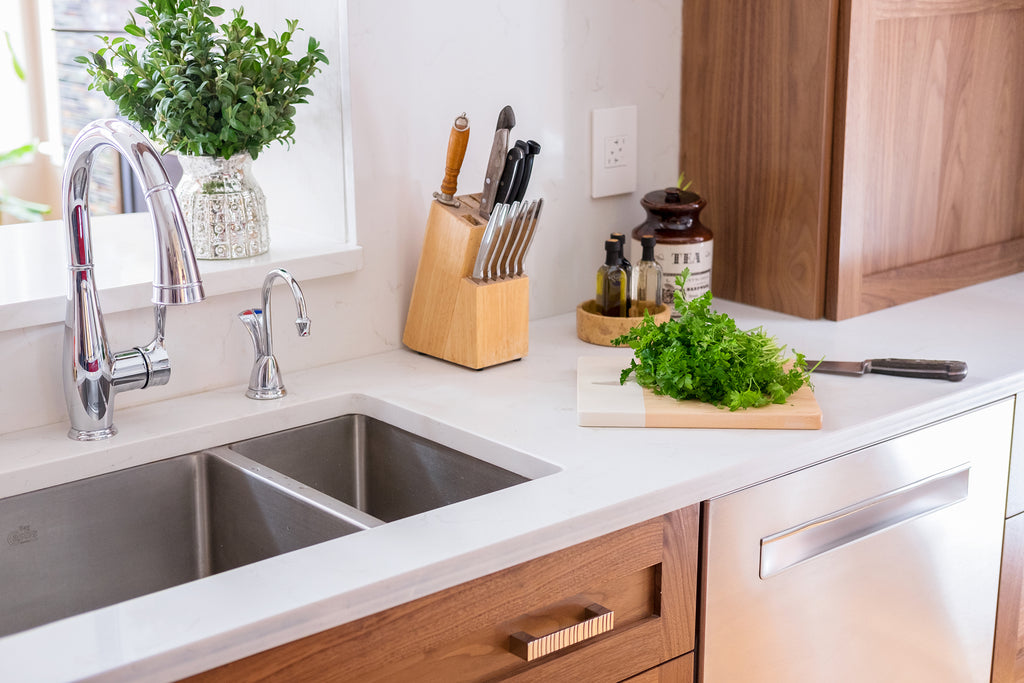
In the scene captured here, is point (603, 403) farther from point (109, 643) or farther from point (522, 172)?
point (109, 643)

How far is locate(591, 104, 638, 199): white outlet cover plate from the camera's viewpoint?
6.18 feet

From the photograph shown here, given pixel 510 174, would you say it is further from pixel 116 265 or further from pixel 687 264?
pixel 116 265

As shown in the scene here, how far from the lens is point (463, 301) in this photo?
158cm

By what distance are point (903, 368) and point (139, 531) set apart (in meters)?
1.03

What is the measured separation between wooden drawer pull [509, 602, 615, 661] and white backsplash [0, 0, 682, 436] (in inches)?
24.3

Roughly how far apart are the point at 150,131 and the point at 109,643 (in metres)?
0.80

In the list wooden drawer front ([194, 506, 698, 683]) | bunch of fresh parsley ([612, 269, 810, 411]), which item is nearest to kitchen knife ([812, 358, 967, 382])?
bunch of fresh parsley ([612, 269, 810, 411])

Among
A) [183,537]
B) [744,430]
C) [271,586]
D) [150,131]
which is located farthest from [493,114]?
[271,586]

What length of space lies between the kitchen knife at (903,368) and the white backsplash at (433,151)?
1.70 feet

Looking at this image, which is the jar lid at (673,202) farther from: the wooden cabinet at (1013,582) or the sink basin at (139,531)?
the sink basin at (139,531)

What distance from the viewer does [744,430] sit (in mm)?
1363

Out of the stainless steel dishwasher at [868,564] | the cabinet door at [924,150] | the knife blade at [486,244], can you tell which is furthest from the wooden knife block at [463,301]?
the cabinet door at [924,150]

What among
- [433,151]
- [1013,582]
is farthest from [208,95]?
[1013,582]

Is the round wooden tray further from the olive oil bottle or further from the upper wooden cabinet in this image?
the upper wooden cabinet
